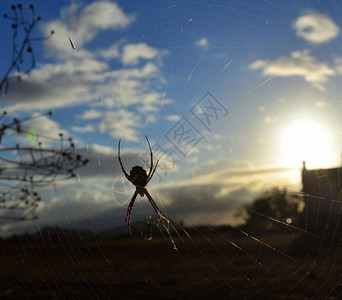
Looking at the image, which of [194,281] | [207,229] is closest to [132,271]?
[194,281]

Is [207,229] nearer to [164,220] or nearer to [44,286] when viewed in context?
[164,220]

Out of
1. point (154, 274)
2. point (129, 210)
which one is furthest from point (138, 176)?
point (154, 274)

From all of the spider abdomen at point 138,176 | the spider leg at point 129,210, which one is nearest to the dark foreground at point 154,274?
the spider leg at point 129,210

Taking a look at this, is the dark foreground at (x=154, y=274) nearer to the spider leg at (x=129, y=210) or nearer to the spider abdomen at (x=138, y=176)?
the spider leg at (x=129, y=210)

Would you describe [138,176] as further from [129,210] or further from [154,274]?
[154,274]

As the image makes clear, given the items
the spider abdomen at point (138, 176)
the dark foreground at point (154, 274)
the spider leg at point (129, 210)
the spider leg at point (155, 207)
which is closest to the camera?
the spider leg at point (155, 207)

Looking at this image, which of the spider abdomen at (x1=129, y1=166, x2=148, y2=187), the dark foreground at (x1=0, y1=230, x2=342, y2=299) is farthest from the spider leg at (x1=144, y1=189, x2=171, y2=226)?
the dark foreground at (x1=0, y1=230, x2=342, y2=299)
